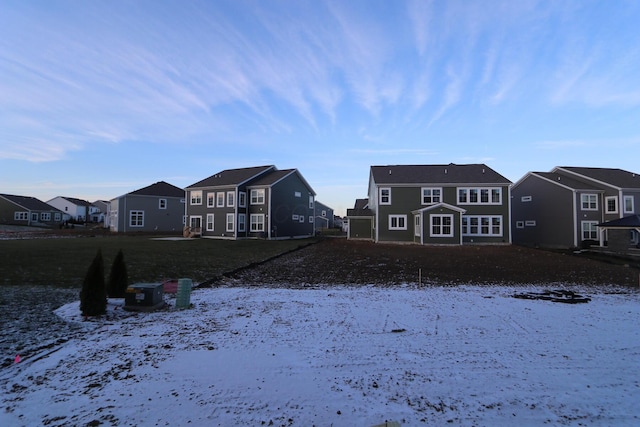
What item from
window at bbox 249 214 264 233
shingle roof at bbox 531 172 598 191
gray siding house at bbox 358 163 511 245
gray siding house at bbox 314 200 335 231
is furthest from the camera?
gray siding house at bbox 314 200 335 231

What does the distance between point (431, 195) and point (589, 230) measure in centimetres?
1358

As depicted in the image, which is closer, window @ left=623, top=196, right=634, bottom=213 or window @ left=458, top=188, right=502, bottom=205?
window @ left=623, top=196, right=634, bottom=213

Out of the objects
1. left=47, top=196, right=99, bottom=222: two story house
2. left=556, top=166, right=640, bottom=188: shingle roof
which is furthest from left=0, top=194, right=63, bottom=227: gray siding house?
left=556, top=166, right=640, bottom=188: shingle roof

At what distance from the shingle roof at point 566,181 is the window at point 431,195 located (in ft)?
35.8

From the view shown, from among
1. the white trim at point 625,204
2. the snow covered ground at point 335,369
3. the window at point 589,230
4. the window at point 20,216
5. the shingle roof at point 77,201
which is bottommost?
the snow covered ground at point 335,369

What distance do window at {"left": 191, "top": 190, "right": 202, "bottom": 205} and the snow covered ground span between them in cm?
A: 3000

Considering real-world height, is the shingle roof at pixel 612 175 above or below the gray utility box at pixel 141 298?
above

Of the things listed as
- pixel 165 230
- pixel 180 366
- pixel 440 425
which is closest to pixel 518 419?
pixel 440 425

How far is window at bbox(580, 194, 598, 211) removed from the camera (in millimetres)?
29641

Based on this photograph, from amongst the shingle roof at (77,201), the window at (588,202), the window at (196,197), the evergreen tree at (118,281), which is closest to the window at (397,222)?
the window at (588,202)

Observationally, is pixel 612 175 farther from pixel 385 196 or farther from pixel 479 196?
pixel 385 196

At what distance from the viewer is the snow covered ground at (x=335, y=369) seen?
3.74 meters

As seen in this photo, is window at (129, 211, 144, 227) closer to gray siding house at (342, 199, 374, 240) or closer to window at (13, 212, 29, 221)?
gray siding house at (342, 199, 374, 240)

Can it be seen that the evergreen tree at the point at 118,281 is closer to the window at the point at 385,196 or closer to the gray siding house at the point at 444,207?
the gray siding house at the point at 444,207
